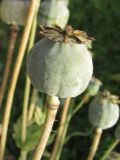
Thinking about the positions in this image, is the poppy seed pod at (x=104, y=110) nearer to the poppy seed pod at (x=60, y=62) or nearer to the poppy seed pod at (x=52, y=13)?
the poppy seed pod at (x=52, y=13)

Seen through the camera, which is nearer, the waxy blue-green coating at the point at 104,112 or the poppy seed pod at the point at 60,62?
the poppy seed pod at the point at 60,62

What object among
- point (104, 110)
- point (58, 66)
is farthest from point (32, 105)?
point (58, 66)

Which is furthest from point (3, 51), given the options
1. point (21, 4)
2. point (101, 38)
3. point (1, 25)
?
point (21, 4)

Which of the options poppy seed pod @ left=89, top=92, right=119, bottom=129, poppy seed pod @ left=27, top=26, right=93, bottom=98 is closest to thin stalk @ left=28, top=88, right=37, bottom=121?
poppy seed pod @ left=89, top=92, right=119, bottom=129

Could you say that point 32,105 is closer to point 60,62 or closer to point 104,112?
point 104,112

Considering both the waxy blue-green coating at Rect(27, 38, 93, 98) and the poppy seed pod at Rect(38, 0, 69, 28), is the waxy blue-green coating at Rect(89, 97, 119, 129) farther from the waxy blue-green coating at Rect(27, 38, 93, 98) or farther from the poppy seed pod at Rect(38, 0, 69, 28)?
the waxy blue-green coating at Rect(27, 38, 93, 98)

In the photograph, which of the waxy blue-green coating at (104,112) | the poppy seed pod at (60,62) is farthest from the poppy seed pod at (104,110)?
the poppy seed pod at (60,62)

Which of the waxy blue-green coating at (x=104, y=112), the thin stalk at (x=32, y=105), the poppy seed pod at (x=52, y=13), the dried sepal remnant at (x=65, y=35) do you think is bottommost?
the thin stalk at (x=32, y=105)
